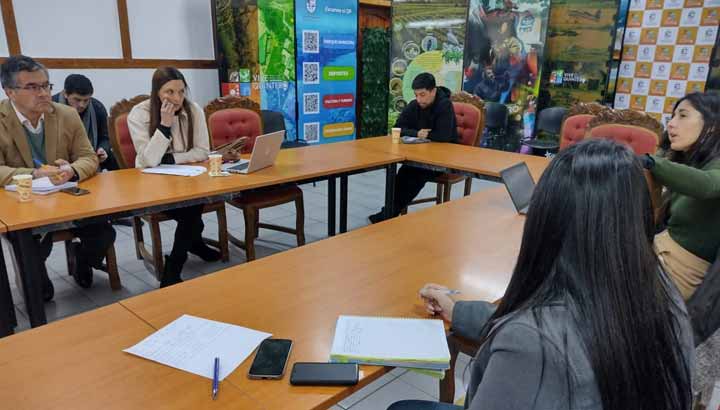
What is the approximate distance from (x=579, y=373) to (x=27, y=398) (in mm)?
976

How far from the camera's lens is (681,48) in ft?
14.5

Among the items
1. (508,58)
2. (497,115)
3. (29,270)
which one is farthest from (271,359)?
(508,58)

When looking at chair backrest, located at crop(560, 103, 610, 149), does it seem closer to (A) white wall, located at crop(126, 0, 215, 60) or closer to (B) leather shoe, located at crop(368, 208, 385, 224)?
(B) leather shoe, located at crop(368, 208, 385, 224)

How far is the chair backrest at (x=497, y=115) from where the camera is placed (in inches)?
203

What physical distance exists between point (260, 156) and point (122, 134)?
0.91 m

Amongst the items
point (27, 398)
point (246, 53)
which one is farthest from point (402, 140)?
point (27, 398)

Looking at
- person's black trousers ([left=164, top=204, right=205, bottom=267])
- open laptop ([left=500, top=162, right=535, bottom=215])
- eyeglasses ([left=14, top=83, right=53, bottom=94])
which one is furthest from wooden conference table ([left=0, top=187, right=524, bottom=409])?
eyeglasses ([left=14, top=83, right=53, bottom=94])

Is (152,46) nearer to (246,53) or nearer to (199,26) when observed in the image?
(199,26)

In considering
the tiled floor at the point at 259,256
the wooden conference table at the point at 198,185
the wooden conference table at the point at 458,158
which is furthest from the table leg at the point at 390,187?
the tiled floor at the point at 259,256

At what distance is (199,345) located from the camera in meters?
1.09

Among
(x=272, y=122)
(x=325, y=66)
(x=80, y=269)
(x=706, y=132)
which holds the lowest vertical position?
(x=80, y=269)

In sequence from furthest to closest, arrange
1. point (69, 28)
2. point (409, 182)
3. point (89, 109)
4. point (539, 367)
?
point (69, 28)
point (409, 182)
point (89, 109)
point (539, 367)

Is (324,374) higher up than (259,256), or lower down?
higher up

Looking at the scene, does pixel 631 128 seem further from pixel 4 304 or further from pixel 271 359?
pixel 4 304
